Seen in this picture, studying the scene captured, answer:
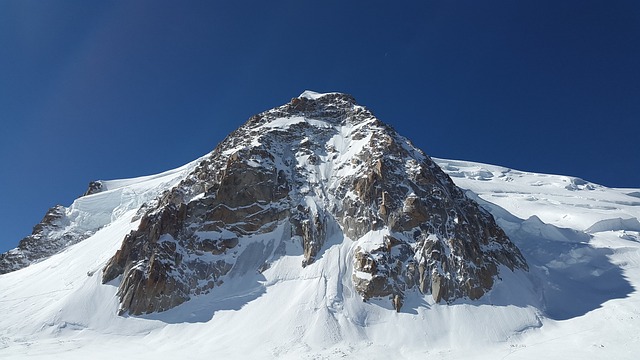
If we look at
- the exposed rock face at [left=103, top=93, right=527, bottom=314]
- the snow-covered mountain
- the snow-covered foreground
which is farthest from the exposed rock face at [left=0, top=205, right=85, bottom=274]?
the exposed rock face at [left=103, top=93, right=527, bottom=314]

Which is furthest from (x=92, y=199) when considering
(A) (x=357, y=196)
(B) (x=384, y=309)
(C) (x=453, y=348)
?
(C) (x=453, y=348)

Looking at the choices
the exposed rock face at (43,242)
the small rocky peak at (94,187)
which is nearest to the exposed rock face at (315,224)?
the exposed rock face at (43,242)

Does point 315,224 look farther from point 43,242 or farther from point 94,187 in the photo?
point 94,187

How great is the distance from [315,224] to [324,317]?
1601cm

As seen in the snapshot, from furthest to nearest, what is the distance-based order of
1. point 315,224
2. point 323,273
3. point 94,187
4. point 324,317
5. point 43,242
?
1. point 94,187
2. point 43,242
3. point 315,224
4. point 323,273
5. point 324,317

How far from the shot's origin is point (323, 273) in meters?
51.3

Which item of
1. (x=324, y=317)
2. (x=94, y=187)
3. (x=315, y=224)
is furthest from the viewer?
(x=94, y=187)

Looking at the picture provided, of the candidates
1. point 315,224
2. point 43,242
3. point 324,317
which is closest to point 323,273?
point 324,317

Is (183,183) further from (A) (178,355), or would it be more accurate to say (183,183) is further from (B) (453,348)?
(B) (453,348)

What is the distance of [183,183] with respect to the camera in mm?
64625

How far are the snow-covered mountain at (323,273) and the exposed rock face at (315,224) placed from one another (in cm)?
21

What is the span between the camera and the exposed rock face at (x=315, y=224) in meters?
49.7

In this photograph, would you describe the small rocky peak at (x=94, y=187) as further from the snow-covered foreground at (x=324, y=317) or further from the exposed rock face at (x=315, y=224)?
the exposed rock face at (x=315, y=224)

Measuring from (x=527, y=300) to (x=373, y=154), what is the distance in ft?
97.0
